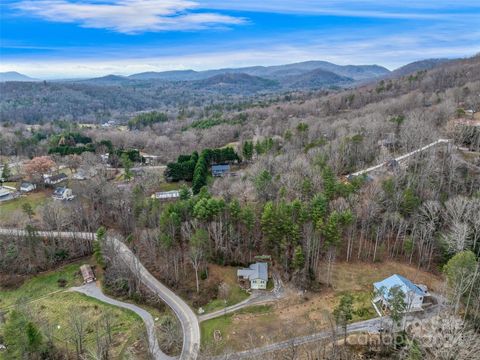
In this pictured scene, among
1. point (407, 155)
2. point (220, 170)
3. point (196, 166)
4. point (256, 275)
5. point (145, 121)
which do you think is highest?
point (145, 121)

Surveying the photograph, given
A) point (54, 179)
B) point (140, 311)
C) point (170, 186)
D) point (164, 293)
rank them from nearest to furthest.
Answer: point (140, 311) < point (164, 293) < point (170, 186) < point (54, 179)

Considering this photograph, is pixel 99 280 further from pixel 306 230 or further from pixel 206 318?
pixel 306 230

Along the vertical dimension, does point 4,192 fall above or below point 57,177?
below

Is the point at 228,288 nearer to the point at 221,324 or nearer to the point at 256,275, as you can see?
the point at 256,275

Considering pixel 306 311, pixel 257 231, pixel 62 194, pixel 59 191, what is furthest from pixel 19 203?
pixel 306 311

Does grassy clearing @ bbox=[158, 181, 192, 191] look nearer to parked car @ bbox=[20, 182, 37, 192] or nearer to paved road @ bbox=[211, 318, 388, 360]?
→ parked car @ bbox=[20, 182, 37, 192]

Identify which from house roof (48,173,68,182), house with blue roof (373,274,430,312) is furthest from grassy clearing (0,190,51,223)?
house with blue roof (373,274,430,312)
